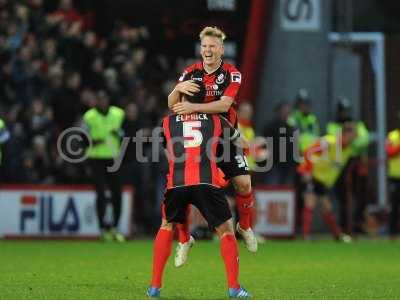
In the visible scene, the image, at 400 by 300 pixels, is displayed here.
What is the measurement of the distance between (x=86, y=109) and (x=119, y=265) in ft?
22.0

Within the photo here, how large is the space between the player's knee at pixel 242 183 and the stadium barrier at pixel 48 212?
7.54m

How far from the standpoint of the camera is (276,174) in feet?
69.4

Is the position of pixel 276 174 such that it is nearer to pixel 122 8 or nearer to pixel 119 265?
pixel 122 8

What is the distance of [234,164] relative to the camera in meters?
11.7

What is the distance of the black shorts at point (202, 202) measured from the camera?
948 centimetres

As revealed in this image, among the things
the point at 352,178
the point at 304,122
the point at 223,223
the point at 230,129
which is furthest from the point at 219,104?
the point at 352,178

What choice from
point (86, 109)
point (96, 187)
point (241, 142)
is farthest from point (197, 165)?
point (86, 109)

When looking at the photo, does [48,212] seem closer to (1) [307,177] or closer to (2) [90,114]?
(2) [90,114]

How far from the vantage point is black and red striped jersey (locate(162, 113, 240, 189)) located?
31.0ft

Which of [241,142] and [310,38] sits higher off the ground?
[310,38]

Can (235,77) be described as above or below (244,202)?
above

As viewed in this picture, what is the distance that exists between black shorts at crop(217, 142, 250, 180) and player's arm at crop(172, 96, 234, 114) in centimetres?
148

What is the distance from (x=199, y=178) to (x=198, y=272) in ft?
11.3

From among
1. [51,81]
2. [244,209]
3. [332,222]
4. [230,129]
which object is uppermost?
[51,81]
